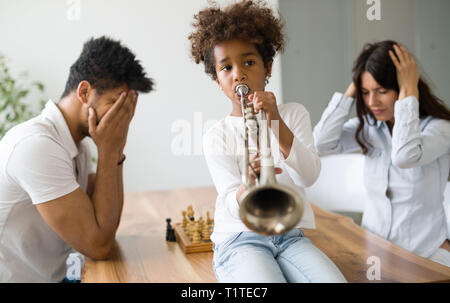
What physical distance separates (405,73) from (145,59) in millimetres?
2249

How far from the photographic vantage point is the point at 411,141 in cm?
148

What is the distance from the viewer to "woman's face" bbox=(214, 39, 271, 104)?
105 centimetres

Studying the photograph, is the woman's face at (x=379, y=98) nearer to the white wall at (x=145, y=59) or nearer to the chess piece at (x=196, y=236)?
the chess piece at (x=196, y=236)

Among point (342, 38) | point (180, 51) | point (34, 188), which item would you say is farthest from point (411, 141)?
point (180, 51)

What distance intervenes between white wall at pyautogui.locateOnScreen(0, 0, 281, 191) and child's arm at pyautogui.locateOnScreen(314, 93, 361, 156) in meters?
1.40

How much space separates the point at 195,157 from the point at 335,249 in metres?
2.43

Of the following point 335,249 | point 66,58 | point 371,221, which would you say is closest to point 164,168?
point 66,58

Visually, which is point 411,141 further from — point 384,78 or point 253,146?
point 253,146

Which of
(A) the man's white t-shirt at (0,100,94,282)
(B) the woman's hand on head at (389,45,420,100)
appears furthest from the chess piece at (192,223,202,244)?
(B) the woman's hand on head at (389,45,420,100)

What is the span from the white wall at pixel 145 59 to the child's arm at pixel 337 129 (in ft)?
4.58

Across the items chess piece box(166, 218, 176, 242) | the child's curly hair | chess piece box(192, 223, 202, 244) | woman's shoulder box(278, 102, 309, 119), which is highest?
the child's curly hair

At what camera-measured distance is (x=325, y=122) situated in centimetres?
184

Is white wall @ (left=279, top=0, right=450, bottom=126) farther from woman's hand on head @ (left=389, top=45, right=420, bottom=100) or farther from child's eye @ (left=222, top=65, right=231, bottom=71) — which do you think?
child's eye @ (left=222, top=65, right=231, bottom=71)
